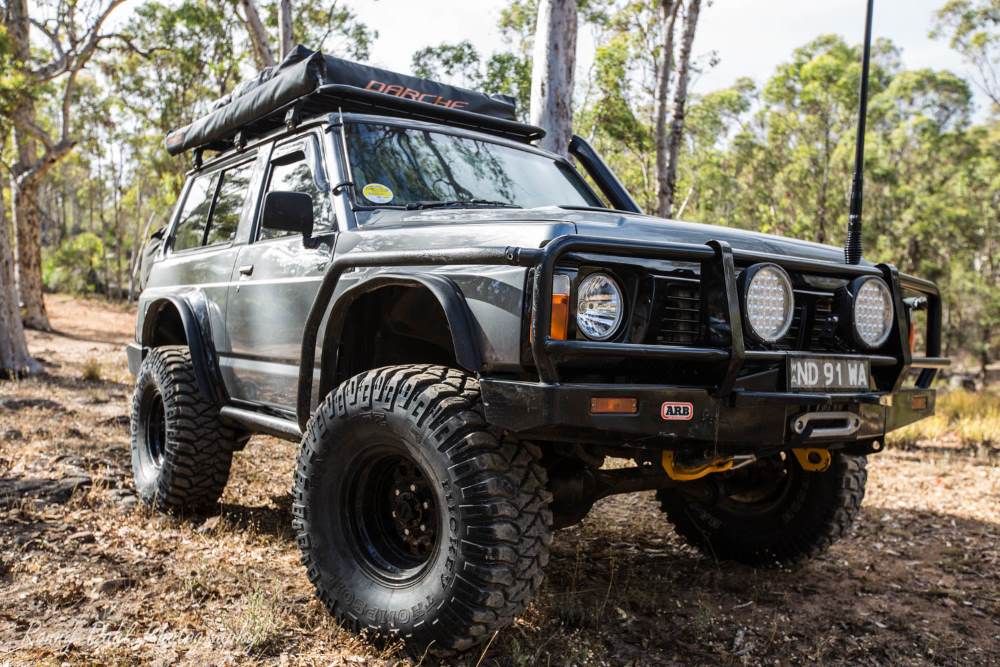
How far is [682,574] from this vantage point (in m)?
4.12

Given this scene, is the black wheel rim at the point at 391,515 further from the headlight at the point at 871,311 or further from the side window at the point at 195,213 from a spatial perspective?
the side window at the point at 195,213

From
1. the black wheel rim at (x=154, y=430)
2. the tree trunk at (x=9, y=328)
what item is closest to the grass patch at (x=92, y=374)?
the tree trunk at (x=9, y=328)

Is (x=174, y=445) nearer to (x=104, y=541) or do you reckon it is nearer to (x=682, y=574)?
(x=104, y=541)

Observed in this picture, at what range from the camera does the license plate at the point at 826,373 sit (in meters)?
2.79

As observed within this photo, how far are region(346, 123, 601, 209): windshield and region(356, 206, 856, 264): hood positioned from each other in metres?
0.28

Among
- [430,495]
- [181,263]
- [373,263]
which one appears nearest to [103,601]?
[430,495]

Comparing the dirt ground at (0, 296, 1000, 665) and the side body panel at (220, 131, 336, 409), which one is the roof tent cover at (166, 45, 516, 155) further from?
the dirt ground at (0, 296, 1000, 665)

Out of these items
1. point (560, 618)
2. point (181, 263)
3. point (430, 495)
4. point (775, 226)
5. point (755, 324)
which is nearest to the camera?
point (755, 324)

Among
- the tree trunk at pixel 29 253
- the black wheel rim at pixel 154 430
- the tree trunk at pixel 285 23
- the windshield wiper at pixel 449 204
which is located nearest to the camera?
the windshield wiper at pixel 449 204

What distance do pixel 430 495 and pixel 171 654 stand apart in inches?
40.6

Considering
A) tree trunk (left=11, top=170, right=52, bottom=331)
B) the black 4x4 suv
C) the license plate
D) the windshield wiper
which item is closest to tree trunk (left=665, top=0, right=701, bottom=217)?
the black 4x4 suv

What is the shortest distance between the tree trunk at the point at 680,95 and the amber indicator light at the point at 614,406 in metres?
9.59

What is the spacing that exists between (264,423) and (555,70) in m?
4.98

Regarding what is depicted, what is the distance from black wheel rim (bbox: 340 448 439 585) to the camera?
3.07 metres
